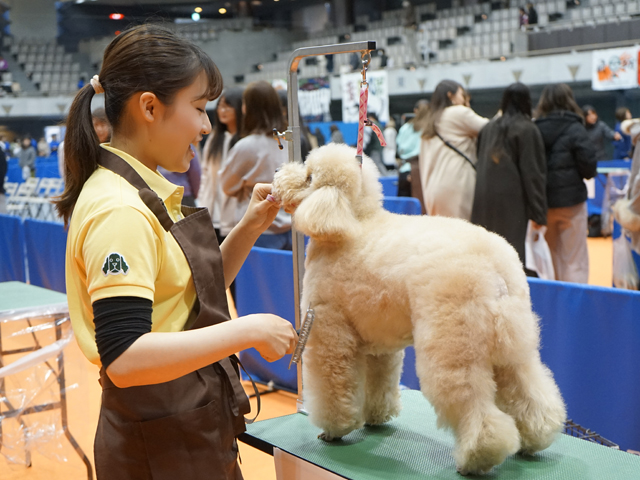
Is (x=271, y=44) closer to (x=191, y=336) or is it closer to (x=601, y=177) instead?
(x=601, y=177)

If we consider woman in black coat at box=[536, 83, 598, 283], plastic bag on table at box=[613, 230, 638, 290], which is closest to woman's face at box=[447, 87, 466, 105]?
woman in black coat at box=[536, 83, 598, 283]

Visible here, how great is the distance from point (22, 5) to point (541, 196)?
19.3 meters

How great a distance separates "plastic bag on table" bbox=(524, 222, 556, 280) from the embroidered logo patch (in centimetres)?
355

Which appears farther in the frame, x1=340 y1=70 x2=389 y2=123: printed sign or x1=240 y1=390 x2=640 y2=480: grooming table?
x1=340 y1=70 x2=389 y2=123: printed sign

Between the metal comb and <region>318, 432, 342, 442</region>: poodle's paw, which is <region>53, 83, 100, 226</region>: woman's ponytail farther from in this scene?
<region>318, 432, 342, 442</region>: poodle's paw

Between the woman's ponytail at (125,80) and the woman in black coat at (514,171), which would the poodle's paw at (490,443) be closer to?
the woman's ponytail at (125,80)

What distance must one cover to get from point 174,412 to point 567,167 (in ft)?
11.9

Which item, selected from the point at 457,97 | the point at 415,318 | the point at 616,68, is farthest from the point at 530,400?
the point at 616,68

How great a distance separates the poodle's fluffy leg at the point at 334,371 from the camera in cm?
154

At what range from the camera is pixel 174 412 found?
118cm

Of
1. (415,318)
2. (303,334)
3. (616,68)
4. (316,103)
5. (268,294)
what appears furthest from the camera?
(316,103)

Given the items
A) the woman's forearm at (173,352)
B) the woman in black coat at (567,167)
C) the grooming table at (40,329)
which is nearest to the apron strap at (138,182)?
the woman's forearm at (173,352)

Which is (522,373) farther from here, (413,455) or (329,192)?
(329,192)

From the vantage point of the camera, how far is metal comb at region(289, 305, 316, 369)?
1483 millimetres
